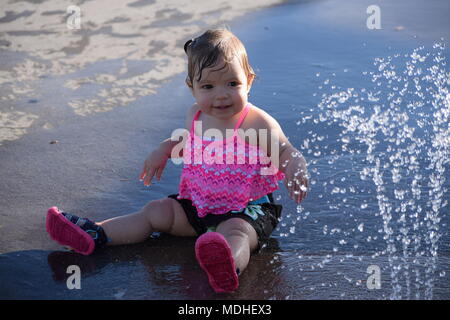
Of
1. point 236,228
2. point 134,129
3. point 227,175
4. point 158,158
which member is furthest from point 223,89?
point 134,129

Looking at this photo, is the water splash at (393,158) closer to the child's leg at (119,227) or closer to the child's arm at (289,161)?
the child's arm at (289,161)

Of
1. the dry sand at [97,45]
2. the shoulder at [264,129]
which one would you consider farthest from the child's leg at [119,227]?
the dry sand at [97,45]

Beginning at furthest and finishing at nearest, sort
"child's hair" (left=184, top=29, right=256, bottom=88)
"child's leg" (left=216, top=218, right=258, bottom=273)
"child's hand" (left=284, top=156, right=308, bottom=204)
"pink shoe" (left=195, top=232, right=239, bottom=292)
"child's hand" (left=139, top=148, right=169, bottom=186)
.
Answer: "child's hand" (left=139, top=148, right=169, bottom=186)
"child's hair" (left=184, top=29, right=256, bottom=88)
"child's hand" (left=284, top=156, right=308, bottom=204)
"child's leg" (left=216, top=218, right=258, bottom=273)
"pink shoe" (left=195, top=232, right=239, bottom=292)

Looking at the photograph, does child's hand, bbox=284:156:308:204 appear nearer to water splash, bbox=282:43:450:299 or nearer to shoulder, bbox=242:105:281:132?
shoulder, bbox=242:105:281:132

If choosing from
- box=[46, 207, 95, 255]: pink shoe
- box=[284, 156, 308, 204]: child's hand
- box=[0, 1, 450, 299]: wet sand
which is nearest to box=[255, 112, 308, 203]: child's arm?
box=[284, 156, 308, 204]: child's hand

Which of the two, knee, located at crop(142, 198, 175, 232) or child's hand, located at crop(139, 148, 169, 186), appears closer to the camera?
knee, located at crop(142, 198, 175, 232)

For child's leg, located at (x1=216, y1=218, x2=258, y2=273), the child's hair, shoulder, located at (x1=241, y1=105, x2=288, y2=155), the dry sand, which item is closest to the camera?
child's leg, located at (x1=216, y1=218, x2=258, y2=273)

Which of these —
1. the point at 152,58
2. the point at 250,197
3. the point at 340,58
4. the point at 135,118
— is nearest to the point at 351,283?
the point at 250,197

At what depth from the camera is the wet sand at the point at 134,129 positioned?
250cm

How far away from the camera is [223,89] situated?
2.79m

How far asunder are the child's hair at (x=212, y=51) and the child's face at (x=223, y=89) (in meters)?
0.02

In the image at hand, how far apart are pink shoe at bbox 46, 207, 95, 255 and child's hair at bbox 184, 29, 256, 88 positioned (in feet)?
2.68

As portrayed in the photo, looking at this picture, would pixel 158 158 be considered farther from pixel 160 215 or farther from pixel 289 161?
pixel 289 161

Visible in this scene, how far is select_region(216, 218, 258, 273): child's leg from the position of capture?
2.50 meters
